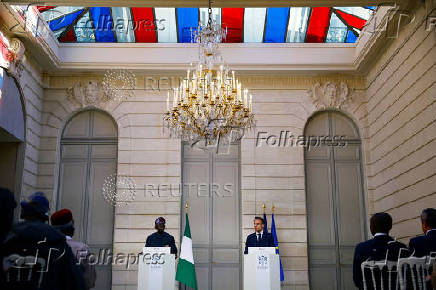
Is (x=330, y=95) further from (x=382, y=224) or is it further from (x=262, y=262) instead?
(x=382, y=224)

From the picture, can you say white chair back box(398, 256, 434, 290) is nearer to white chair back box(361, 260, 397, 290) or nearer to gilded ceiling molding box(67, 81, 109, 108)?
white chair back box(361, 260, 397, 290)

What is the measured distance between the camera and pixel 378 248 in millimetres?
3900

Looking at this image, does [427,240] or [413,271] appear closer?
Result: [413,271]

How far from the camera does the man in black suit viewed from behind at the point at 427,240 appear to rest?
4.10 meters

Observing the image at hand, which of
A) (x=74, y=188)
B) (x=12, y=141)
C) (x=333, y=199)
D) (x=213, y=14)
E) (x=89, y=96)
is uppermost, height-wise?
(x=213, y=14)

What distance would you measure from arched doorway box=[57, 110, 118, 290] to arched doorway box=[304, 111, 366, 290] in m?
4.12

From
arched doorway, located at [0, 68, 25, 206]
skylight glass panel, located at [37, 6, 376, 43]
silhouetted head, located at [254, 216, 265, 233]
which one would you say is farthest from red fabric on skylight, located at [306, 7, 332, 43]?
arched doorway, located at [0, 68, 25, 206]

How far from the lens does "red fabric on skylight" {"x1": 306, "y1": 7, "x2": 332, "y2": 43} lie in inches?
383

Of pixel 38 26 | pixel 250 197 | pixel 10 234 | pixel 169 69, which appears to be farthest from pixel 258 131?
pixel 10 234

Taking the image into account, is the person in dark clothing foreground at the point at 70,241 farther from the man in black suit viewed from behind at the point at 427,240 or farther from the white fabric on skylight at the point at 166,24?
the white fabric on skylight at the point at 166,24

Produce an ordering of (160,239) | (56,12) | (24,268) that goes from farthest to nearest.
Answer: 1. (56,12)
2. (160,239)
3. (24,268)

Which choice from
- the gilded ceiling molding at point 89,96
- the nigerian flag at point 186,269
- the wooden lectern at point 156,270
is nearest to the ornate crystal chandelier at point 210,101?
the wooden lectern at point 156,270

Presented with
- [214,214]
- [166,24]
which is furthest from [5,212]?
[166,24]

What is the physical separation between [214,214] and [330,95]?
351 centimetres
